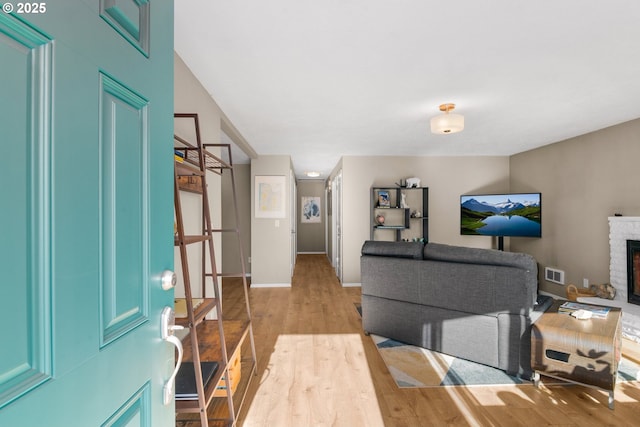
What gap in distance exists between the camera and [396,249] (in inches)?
126

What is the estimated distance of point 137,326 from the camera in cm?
75

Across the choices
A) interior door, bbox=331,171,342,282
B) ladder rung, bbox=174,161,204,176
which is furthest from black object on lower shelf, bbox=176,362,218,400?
interior door, bbox=331,171,342,282

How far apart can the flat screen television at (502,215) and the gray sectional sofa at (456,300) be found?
8.67 feet

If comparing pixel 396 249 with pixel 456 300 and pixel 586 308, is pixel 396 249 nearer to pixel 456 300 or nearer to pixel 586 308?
pixel 456 300

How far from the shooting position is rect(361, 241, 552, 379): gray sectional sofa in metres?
2.51

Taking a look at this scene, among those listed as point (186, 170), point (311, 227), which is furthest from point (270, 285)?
point (311, 227)

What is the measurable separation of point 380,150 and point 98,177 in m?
5.13

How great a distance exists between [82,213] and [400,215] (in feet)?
18.8

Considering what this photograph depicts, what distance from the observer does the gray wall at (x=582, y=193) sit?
12.4 ft

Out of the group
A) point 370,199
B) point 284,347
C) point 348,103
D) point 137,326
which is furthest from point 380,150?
point 137,326

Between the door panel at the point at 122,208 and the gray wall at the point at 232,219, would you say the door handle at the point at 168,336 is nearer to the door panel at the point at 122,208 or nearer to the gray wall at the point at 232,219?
the door panel at the point at 122,208

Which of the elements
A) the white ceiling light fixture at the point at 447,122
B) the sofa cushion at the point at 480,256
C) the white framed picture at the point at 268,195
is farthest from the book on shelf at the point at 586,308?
the white framed picture at the point at 268,195

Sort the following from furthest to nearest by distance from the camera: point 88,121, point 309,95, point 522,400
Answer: point 309,95 < point 522,400 < point 88,121

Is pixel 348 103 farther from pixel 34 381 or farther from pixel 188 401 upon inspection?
pixel 34 381
